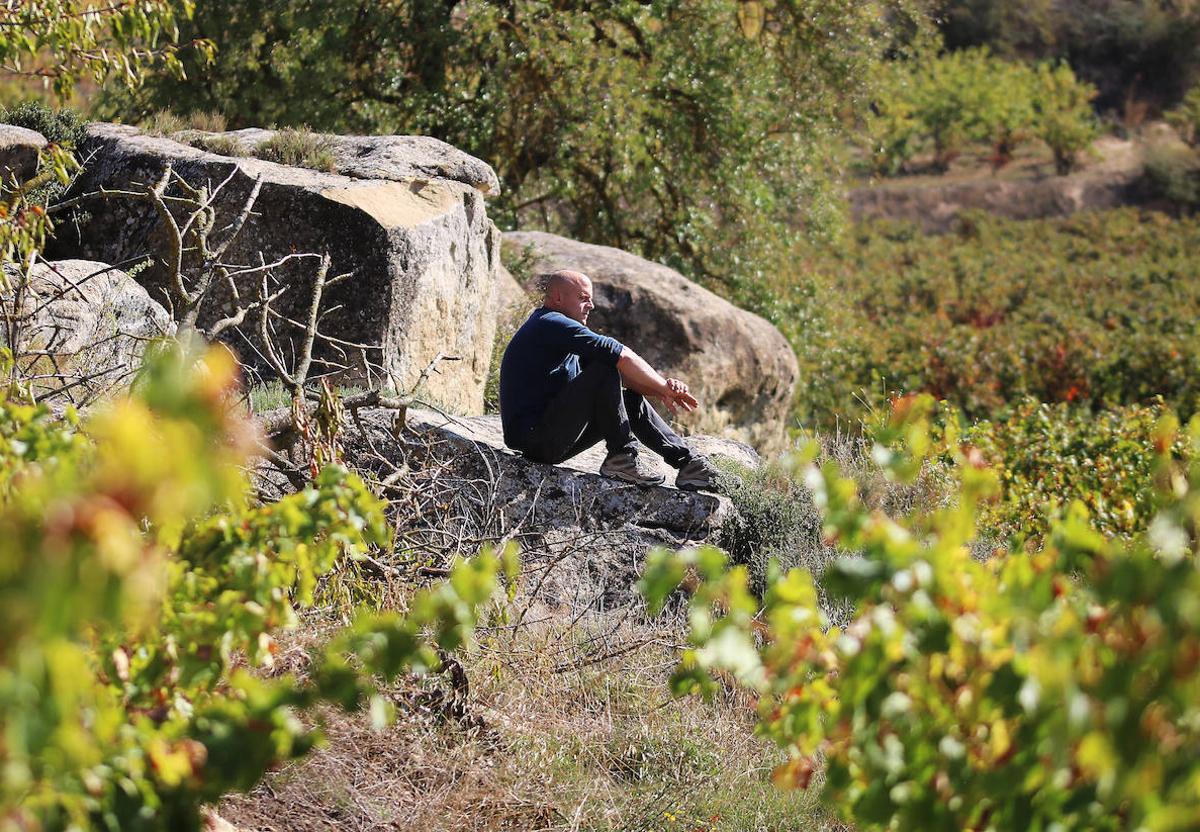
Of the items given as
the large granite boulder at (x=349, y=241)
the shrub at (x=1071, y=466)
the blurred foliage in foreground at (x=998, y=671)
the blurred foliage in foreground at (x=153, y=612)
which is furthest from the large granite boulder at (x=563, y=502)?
the blurred foliage in foreground at (x=998, y=671)

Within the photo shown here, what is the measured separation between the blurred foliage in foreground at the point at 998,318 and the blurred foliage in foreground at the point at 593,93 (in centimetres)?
132

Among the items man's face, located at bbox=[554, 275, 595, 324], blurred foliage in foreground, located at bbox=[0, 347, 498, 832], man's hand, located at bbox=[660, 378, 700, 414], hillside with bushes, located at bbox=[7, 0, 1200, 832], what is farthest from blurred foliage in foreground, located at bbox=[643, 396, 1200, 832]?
man's face, located at bbox=[554, 275, 595, 324]

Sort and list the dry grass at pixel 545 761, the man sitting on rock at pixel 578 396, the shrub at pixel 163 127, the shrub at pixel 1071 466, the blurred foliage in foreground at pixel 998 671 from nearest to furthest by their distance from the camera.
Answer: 1. the blurred foliage in foreground at pixel 998 671
2. the dry grass at pixel 545 761
3. the man sitting on rock at pixel 578 396
4. the shrub at pixel 1071 466
5. the shrub at pixel 163 127

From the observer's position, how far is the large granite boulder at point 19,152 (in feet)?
24.0

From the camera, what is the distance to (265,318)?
4.81 meters

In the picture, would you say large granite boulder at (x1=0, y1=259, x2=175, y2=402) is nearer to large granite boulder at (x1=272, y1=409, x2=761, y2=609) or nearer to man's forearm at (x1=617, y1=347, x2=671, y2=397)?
large granite boulder at (x1=272, y1=409, x2=761, y2=609)

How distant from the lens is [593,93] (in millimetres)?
11891

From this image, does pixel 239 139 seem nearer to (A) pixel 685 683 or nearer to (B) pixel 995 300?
(A) pixel 685 683

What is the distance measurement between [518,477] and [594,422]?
1.61ft

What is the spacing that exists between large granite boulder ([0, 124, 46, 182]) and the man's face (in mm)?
3644

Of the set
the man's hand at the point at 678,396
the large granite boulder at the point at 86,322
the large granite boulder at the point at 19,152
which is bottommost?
the man's hand at the point at 678,396

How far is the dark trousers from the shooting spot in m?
5.72

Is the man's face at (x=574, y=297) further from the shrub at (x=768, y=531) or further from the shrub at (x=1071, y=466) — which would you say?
the shrub at (x=1071, y=466)

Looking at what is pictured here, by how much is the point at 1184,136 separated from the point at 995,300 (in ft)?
74.8
